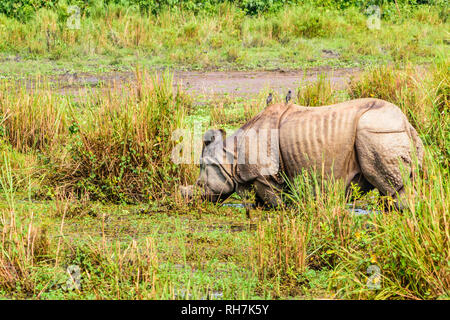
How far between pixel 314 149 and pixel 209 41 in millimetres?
10328

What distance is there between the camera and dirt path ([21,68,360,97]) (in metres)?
12.1

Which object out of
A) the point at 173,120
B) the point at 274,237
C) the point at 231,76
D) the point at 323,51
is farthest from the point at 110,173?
the point at 323,51

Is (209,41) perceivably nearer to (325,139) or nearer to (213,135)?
(213,135)

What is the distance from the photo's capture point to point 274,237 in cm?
507

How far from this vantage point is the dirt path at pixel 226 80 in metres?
12.1

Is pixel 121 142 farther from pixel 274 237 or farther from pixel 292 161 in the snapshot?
pixel 274 237

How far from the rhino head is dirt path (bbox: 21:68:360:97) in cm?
Answer: 519

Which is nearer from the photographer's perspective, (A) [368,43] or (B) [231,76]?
(B) [231,76]

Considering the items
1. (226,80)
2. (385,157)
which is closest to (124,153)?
(385,157)

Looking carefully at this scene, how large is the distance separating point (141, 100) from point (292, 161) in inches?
80.8

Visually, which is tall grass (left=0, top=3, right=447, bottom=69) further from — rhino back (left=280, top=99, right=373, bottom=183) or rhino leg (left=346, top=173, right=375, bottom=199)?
rhino leg (left=346, top=173, right=375, bottom=199)

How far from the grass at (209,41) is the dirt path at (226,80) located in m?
0.54

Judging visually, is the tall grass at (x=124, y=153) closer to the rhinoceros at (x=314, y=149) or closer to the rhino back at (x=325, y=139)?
the rhinoceros at (x=314, y=149)
